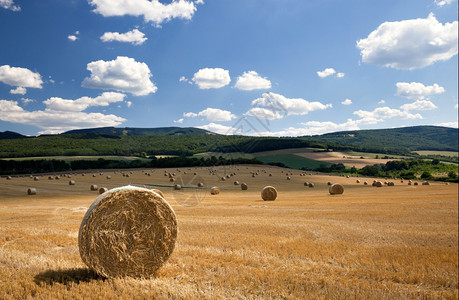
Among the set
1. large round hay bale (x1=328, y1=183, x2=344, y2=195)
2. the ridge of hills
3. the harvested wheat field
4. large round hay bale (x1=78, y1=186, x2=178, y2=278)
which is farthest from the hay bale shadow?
large round hay bale (x1=328, y1=183, x2=344, y2=195)

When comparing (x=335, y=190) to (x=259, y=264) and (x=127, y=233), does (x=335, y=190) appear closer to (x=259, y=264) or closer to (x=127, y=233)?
(x=259, y=264)

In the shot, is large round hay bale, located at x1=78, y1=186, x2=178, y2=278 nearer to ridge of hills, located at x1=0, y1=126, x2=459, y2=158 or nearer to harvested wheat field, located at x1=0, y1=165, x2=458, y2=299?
harvested wheat field, located at x1=0, y1=165, x2=458, y2=299

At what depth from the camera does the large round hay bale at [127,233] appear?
22.0ft

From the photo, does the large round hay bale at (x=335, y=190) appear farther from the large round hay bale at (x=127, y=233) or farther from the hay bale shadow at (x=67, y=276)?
the hay bale shadow at (x=67, y=276)

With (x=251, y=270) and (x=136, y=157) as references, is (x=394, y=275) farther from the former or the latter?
(x=136, y=157)

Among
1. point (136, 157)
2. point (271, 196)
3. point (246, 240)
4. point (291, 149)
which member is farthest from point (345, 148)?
point (246, 240)

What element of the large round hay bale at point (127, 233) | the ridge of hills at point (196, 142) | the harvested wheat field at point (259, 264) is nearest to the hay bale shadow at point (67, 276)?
the harvested wheat field at point (259, 264)

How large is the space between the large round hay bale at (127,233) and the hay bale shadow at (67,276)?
0.24 metres

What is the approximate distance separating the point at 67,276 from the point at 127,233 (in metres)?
1.37

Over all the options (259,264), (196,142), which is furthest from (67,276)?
(196,142)

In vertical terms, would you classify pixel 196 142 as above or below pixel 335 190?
above

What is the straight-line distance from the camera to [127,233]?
7.07 meters

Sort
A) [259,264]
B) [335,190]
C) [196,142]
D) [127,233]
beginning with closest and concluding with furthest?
[127,233] < [259,264] < [335,190] < [196,142]

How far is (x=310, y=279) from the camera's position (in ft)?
22.0
